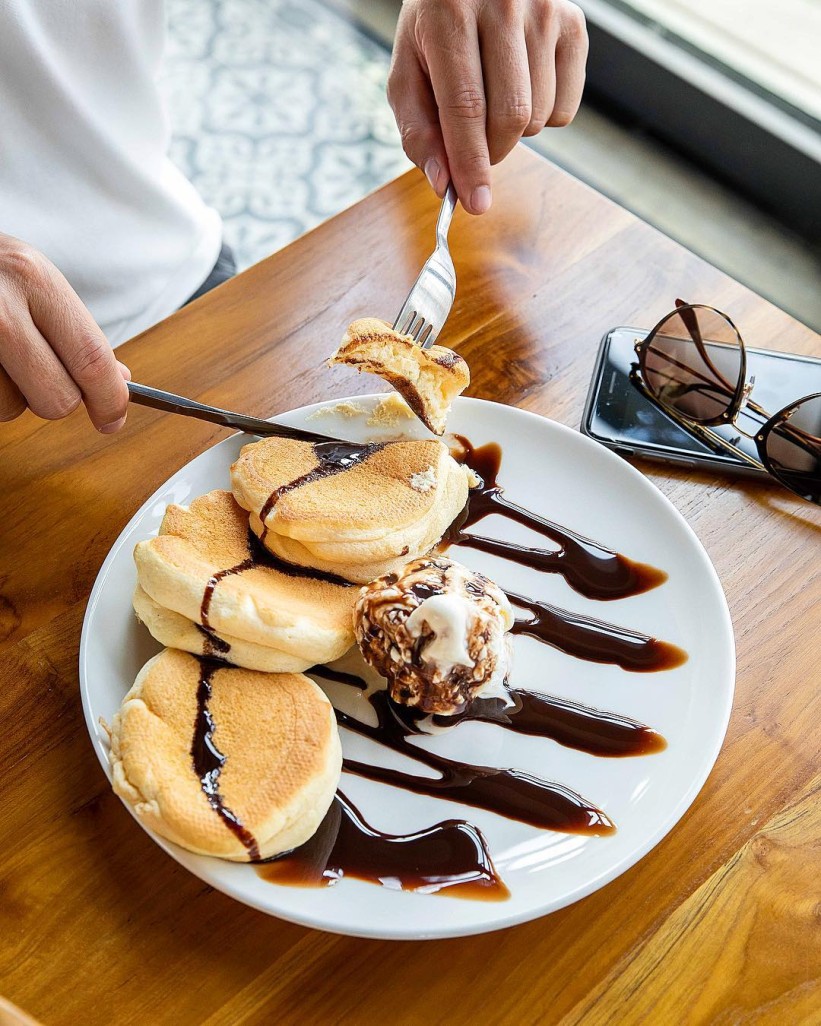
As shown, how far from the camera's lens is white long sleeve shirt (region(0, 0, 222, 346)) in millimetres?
1333

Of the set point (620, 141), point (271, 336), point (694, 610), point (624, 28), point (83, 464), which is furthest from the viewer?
point (620, 141)

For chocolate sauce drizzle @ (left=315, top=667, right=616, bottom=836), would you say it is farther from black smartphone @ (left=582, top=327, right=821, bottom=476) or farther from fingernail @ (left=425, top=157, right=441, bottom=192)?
fingernail @ (left=425, top=157, right=441, bottom=192)

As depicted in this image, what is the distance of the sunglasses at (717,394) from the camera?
3.80 feet

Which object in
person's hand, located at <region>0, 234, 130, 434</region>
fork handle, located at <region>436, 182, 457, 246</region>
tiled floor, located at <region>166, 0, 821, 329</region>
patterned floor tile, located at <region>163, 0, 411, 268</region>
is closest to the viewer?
person's hand, located at <region>0, 234, 130, 434</region>

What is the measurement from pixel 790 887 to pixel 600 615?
0.32 meters

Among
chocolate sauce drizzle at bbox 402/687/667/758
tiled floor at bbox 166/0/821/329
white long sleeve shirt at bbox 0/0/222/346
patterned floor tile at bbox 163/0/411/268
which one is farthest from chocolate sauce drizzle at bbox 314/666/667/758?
patterned floor tile at bbox 163/0/411/268

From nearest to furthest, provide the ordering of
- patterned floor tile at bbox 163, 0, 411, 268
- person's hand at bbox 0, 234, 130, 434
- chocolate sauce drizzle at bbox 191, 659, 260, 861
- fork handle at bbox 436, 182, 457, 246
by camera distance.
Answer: chocolate sauce drizzle at bbox 191, 659, 260, 861, person's hand at bbox 0, 234, 130, 434, fork handle at bbox 436, 182, 457, 246, patterned floor tile at bbox 163, 0, 411, 268

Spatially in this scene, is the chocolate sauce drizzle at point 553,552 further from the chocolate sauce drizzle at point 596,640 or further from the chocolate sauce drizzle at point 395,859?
the chocolate sauce drizzle at point 395,859

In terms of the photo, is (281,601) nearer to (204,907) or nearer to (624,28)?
(204,907)

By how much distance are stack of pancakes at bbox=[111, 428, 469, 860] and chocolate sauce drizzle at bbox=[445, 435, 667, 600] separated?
32 millimetres

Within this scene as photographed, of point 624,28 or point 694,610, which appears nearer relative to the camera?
point 694,610

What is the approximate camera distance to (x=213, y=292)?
4.60 ft

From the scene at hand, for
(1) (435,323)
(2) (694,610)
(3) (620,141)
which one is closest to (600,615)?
(2) (694,610)

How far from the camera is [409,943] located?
87 cm
